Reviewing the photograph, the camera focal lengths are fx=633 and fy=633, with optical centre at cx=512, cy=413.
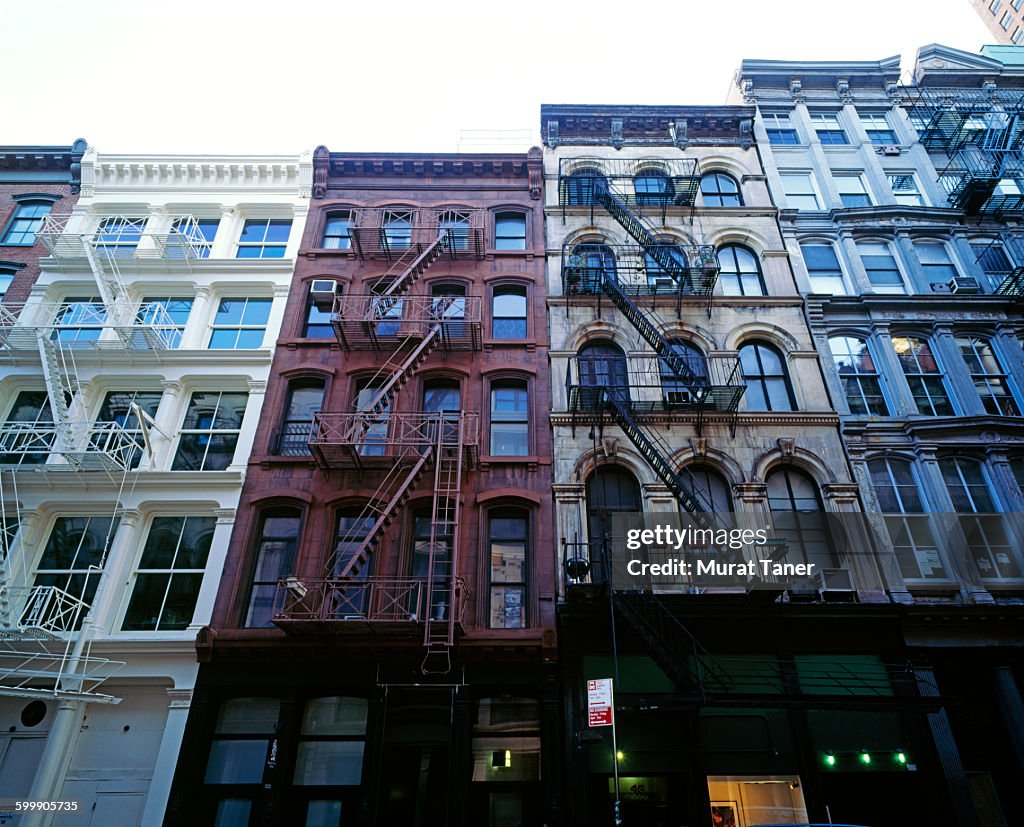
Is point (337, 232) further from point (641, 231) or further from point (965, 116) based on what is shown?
point (965, 116)

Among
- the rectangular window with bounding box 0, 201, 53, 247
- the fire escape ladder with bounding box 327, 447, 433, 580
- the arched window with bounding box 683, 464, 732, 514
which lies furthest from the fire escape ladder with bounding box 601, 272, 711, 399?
the rectangular window with bounding box 0, 201, 53, 247

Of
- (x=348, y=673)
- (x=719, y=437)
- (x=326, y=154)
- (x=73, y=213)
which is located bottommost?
(x=348, y=673)

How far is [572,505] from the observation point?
1562 centimetres

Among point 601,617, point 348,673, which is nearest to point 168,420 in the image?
point 348,673

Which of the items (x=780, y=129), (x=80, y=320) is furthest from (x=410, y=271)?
(x=780, y=129)

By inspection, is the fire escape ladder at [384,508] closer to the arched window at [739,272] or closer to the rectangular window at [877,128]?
the arched window at [739,272]

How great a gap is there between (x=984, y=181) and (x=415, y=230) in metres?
18.5

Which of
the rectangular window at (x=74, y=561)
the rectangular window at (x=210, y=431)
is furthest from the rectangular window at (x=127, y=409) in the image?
the rectangular window at (x=74, y=561)

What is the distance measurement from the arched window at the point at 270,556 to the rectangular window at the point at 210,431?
212cm

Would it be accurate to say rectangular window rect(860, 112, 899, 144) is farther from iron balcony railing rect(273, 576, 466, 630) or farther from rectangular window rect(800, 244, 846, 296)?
iron balcony railing rect(273, 576, 466, 630)

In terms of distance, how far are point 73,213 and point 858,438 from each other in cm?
2520

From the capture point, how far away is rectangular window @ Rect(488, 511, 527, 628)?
1448 centimetres

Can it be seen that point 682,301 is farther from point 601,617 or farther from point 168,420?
point 168,420

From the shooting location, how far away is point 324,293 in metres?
18.9
